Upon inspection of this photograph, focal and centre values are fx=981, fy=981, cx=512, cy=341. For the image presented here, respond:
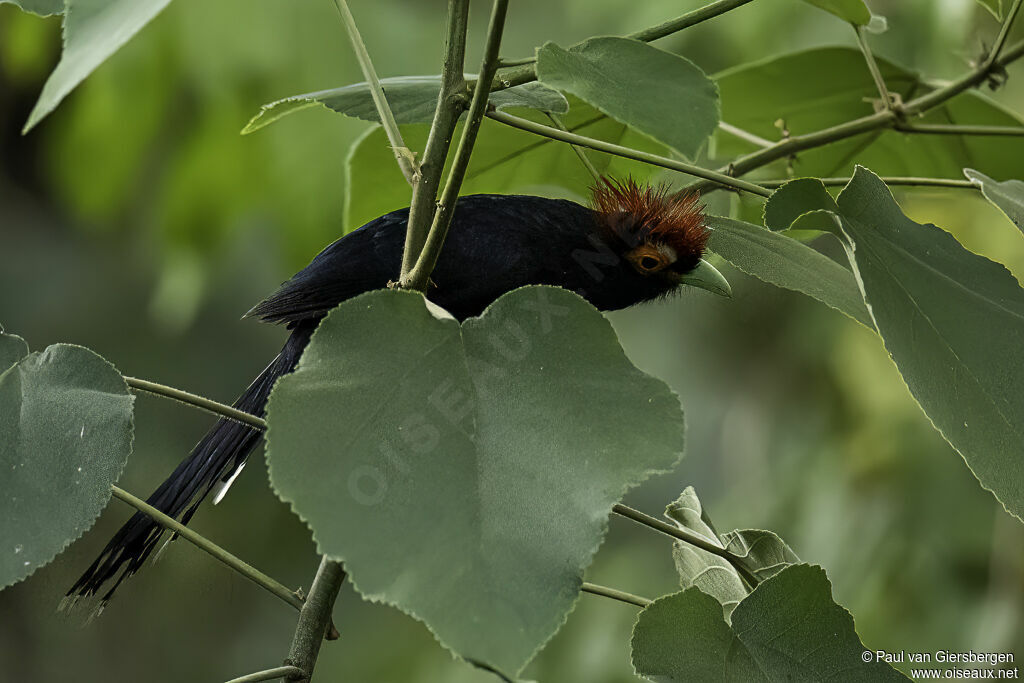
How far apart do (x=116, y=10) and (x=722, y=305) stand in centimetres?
117

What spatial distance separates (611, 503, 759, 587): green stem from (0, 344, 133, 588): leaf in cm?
33

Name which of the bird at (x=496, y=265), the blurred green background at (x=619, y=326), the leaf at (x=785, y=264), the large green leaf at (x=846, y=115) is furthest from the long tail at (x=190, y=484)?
the large green leaf at (x=846, y=115)

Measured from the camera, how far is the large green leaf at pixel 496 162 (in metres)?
1.06

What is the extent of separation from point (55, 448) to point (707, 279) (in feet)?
2.71

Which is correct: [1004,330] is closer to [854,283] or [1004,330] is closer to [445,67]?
[854,283]

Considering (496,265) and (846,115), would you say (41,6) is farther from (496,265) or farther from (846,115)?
(846,115)

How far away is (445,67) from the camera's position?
2.14 ft

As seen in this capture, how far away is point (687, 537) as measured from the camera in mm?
773

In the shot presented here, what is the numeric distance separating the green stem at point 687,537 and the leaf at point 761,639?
74mm

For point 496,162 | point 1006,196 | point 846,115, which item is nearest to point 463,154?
point 1006,196

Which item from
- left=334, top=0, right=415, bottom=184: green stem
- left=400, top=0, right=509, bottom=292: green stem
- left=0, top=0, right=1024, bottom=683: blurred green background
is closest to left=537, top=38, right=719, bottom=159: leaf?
left=400, top=0, right=509, bottom=292: green stem

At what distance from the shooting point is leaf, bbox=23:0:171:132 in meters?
0.49

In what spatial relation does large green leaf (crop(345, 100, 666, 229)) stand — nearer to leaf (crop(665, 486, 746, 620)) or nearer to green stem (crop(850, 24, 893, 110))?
green stem (crop(850, 24, 893, 110))

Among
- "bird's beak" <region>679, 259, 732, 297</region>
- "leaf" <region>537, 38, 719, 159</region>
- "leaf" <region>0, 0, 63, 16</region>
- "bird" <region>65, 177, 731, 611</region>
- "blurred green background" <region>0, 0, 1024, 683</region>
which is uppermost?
"leaf" <region>0, 0, 63, 16</region>
